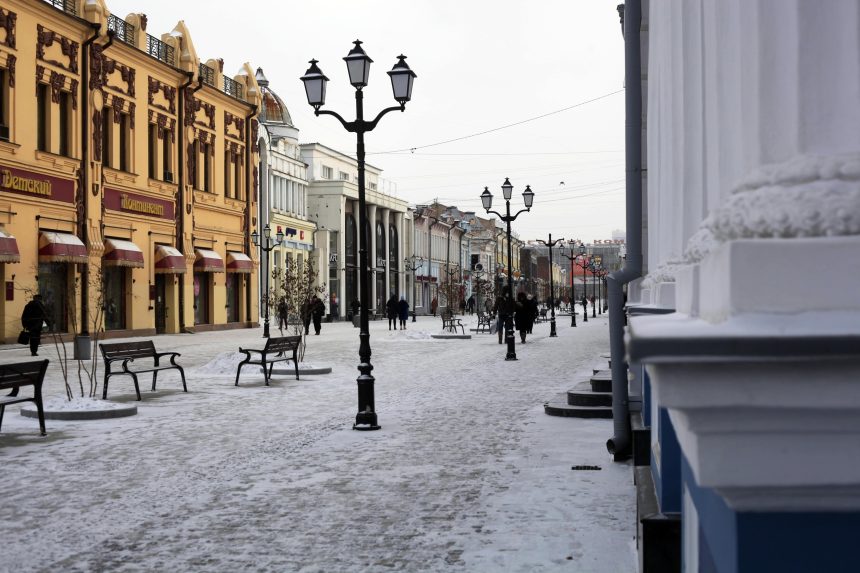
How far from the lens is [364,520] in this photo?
22.8ft

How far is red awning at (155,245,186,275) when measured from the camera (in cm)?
3997

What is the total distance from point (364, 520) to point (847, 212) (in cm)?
590

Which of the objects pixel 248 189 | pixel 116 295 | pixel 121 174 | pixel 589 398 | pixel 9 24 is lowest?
pixel 589 398

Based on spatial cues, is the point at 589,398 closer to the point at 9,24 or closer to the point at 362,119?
the point at 362,119

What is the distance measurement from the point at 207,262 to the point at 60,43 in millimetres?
13071

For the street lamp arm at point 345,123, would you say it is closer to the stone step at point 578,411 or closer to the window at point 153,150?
the stone step at point 578,411

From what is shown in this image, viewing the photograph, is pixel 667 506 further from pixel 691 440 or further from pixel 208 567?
pixel 208 567

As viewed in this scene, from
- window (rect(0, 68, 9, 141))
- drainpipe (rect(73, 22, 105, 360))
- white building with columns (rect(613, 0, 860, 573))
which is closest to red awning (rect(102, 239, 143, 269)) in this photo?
drainpipe (rect(73, 22, 105, 360))

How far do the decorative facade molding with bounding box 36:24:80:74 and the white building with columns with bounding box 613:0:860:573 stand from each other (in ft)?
112

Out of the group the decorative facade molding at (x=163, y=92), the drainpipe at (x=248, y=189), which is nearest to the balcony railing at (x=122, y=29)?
the decorative facade molding at (x=163, y=92)

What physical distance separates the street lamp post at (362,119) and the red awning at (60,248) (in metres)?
20.9

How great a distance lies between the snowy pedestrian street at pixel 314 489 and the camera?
6039 mm

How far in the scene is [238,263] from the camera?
47.2m

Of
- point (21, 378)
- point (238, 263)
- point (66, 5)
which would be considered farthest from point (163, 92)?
point (21, 378)
